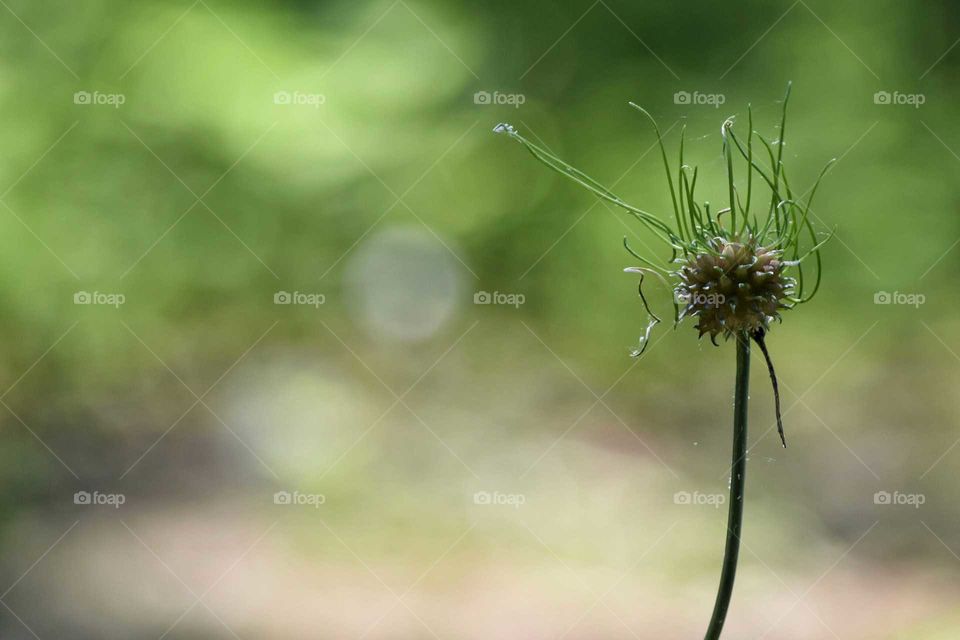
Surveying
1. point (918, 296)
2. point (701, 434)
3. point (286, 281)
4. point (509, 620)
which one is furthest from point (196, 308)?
point (918, 296)

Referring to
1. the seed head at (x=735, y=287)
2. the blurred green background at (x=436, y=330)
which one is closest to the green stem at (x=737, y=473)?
the seed head at (x=735, y=287)

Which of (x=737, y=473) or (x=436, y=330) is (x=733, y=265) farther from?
(x=436, y=330)

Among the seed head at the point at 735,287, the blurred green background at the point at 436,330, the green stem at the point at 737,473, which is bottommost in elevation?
the green stem at the point at 737,473

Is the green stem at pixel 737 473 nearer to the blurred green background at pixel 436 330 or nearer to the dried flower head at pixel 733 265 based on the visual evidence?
the dried flower head at pixel 733 265

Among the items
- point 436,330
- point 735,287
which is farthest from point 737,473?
point 436,330

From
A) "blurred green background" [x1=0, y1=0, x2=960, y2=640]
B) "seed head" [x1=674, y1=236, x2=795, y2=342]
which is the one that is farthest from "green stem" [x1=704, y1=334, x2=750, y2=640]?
A: "blurred green background" [x1=0, y1=0, x2=960, y2=640]

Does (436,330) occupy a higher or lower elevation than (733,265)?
higher

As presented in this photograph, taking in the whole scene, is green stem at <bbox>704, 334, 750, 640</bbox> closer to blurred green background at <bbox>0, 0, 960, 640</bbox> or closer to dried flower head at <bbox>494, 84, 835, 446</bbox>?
dried flower head at <bbox>494, 84, 835, 446</bbox>

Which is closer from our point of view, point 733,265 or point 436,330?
point 733,265
